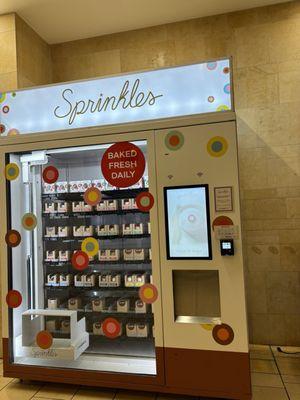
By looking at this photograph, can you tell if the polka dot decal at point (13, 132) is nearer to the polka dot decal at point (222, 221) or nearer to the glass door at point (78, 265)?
the glass door at point (78, 265)

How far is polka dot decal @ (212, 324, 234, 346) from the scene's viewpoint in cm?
231

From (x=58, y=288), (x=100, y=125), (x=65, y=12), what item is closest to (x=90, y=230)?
(x=58, y=288)

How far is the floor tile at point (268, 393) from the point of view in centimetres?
246

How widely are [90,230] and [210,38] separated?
254 centimetres

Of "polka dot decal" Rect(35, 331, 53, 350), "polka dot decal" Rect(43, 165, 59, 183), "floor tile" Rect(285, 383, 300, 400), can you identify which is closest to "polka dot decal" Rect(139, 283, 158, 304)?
"polka dot decal" Rect(35, 331, 53, 350)

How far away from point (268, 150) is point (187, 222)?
5.03 ft

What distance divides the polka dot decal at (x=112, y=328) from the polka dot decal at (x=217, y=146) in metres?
1.59

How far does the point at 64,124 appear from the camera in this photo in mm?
2766

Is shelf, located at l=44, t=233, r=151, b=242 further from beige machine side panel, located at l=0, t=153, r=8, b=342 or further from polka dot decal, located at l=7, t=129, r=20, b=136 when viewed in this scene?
polka dot decal, located at l=7, t=129, r=20, b=136

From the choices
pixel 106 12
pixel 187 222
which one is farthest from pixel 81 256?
pixel 106 12

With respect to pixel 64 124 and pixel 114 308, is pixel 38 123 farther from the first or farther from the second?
pixel 114 308

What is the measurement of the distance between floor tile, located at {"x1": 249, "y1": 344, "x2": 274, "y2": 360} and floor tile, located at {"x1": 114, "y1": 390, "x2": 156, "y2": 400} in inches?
46.6

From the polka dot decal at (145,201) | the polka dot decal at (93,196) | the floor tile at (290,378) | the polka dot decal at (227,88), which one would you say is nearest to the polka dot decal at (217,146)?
the polka dot decal at (227,88)

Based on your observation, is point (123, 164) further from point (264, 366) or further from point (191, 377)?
point (264, 366)
